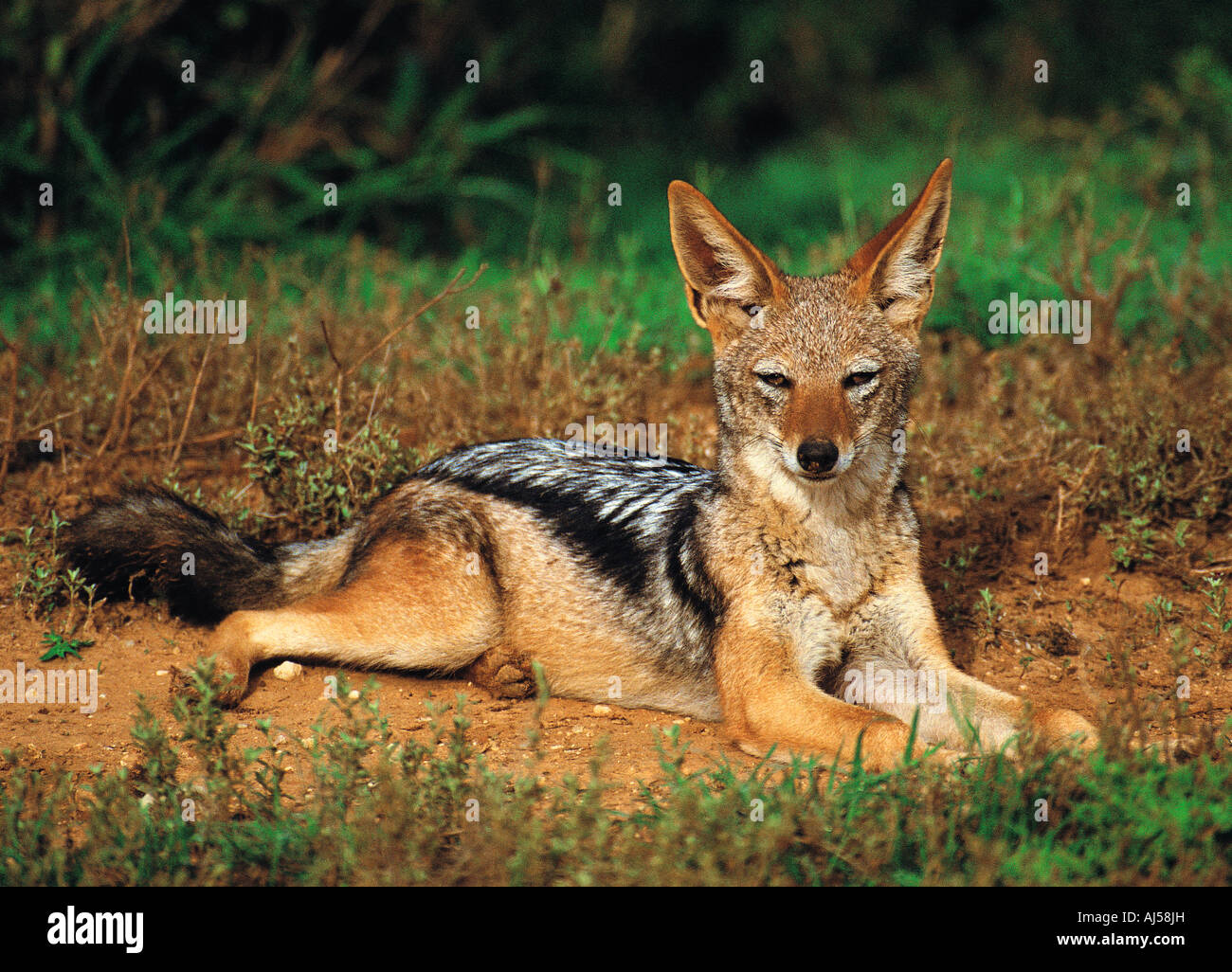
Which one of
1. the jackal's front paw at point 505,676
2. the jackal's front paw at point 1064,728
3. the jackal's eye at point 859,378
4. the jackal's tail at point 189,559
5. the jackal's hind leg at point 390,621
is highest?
the jackal's eye at point 859,378

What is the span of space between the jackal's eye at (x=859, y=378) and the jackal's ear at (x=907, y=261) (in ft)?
1.07

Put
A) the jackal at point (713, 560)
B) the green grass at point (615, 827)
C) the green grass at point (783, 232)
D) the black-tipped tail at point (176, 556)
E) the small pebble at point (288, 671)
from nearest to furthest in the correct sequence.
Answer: the green grass at point (615, 827), the jackal at point (713, 560), the small pebble at point (288, 671), the black-tipped tail at point (176, 556), the green grass at point (783, 232)

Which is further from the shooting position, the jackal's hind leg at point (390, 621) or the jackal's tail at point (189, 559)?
the jackal's tail at point (189, 559)

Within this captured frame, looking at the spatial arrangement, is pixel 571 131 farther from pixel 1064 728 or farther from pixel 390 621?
pixel 1064 728

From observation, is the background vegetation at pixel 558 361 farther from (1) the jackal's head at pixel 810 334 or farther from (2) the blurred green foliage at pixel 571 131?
(1) the jackal's head at pixel 810 334

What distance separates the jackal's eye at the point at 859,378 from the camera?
428 centimetres

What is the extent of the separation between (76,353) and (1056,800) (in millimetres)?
5563

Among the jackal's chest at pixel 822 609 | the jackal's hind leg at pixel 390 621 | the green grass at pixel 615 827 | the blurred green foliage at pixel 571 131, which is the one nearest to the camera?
the green grass at pixel 615 827

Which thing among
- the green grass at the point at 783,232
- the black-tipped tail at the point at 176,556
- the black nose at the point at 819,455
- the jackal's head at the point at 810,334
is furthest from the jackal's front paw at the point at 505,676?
the green grass at the point at 783,232

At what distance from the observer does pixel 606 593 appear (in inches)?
190

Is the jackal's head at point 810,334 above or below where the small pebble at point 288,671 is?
above

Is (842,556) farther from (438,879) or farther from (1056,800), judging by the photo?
(438,879)

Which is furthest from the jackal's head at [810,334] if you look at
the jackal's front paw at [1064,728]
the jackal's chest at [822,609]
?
the jackal's front paw at [1064,728]

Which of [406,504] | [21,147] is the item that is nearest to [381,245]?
[21,147]
